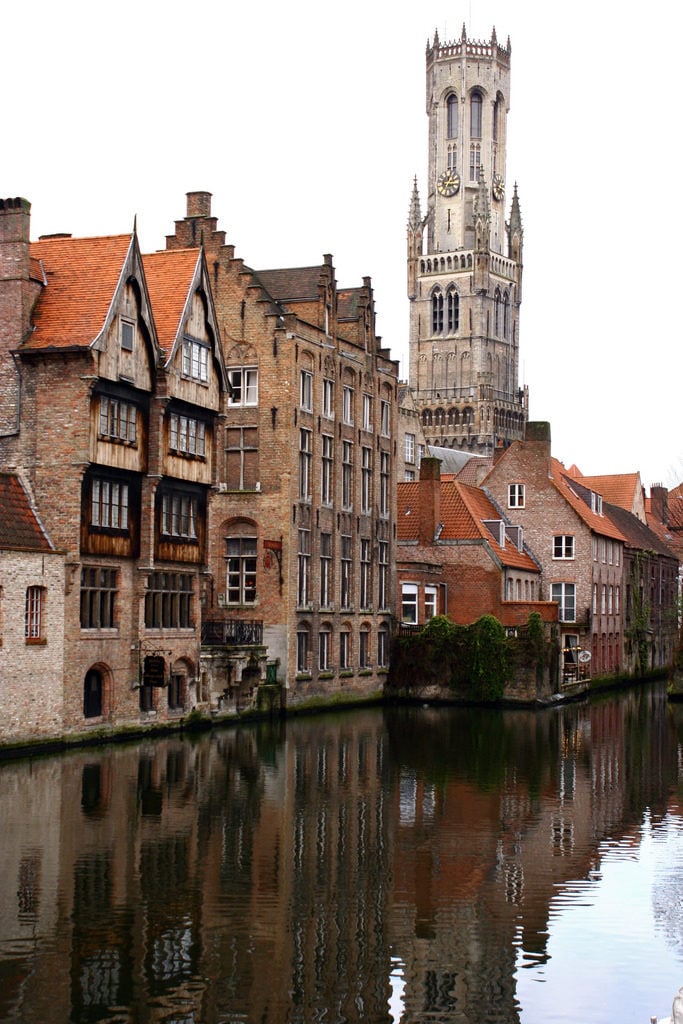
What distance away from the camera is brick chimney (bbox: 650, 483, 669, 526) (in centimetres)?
10431

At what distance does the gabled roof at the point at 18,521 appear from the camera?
123 ft

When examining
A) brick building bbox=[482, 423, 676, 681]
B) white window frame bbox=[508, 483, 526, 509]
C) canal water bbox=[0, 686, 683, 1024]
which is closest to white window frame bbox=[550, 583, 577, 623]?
brick building bbox=[482, 423, 676, 681]

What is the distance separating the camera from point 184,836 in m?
25.6

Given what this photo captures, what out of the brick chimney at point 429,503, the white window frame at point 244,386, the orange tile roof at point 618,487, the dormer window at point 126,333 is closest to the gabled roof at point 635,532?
the orange tile roof at point 618,487

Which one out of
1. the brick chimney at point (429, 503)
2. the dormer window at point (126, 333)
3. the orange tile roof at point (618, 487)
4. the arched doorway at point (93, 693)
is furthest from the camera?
the orange tile roof at point (618, 487)

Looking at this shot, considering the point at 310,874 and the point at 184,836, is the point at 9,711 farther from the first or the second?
the point at 310,874

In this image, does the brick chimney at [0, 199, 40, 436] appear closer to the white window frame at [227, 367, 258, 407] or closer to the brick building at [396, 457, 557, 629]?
the white window frame at [227, 367, 258, 407]

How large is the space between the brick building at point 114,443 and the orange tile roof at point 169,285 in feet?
0.16

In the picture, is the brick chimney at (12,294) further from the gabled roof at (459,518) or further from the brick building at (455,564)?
the gabled roof at (459,518)

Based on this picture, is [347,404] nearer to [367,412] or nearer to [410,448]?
[367,412]

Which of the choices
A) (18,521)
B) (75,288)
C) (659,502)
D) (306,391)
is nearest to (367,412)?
(306,391)

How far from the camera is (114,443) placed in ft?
135

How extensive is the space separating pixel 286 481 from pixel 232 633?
623cm

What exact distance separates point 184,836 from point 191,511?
837 inches
